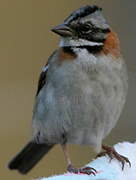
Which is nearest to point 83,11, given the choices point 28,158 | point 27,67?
point 28,158

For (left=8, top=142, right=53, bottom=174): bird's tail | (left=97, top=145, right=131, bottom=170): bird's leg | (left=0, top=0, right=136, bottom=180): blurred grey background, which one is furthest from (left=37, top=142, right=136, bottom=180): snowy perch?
(left=0, top=0, right=136, bottom=180): blurred grey background

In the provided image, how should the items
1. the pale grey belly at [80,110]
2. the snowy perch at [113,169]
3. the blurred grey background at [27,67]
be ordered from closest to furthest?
the snowy perch at [113,169] < the pale grey belly at [80,110] < the blurred grey background at [27,67]

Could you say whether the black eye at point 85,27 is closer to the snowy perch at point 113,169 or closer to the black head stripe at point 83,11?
Answer: the black head stripe at point 83,11

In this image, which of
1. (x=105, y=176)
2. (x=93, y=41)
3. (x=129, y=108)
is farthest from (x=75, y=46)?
(x=129, y=108)

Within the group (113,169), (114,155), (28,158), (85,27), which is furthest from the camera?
(28,158)

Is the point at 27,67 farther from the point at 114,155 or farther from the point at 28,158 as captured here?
the point at 114,155

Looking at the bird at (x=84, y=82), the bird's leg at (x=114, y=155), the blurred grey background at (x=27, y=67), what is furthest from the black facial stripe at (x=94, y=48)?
the blurred grey background at (x=27, y=67)
